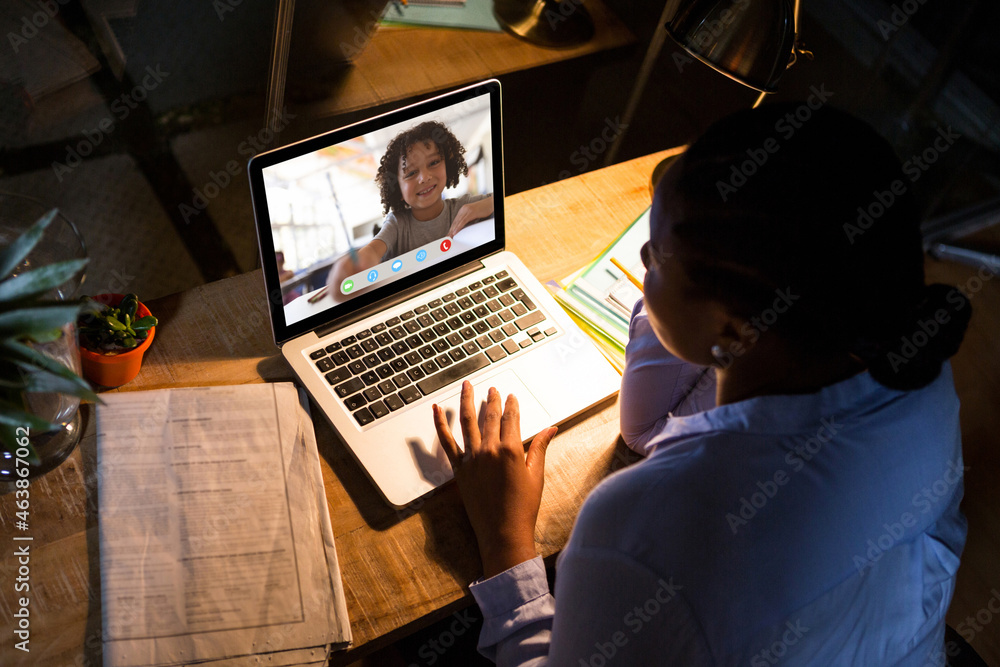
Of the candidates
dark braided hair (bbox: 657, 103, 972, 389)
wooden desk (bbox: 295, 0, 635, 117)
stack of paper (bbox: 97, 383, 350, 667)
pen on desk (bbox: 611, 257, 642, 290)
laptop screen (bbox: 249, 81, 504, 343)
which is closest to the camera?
dark braided hair (bbox: 657, 103, 972, 389)

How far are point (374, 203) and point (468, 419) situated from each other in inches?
12.7

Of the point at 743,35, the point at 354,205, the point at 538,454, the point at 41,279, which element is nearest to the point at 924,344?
the point at 538,454

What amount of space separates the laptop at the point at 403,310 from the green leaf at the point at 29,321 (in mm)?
274

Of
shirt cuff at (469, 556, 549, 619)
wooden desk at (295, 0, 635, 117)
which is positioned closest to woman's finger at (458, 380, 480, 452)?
shirt cuff at (469, 556, 549, 619)

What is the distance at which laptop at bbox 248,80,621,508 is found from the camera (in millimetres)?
928

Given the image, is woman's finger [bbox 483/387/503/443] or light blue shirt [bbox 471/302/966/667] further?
woman's finger [bbox 483/387/503/443]

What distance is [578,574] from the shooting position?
2.20 ft

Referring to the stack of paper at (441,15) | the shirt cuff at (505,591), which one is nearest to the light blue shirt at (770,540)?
the shirt cuff at (505,591)

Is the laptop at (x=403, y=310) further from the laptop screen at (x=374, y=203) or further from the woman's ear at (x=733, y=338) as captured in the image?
the woman's ear at (x=733, y=338)

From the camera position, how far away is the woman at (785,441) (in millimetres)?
633

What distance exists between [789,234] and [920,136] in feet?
8.69

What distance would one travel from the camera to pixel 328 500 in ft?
3.01

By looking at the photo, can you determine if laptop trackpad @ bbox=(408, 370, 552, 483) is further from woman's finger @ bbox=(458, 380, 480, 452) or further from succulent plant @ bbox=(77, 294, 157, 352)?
succulent plant @ bbox=(77, 294, 157, 352)

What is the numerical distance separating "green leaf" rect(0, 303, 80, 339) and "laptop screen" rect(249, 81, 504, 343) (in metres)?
0.27
